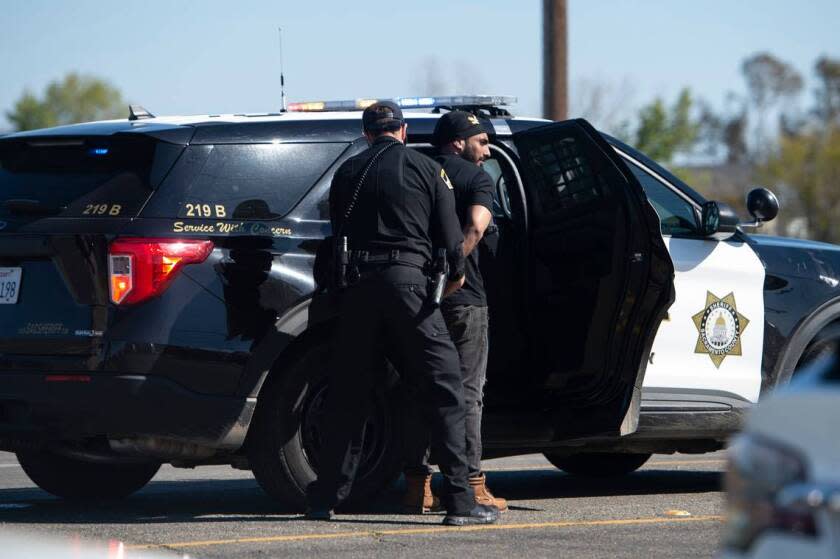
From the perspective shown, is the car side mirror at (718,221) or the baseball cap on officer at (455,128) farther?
the car side mirror at (718,221)

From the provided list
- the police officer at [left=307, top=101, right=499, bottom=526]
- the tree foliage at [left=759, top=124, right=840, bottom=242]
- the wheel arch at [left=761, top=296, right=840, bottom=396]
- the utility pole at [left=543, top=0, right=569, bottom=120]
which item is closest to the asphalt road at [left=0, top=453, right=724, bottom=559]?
the police officer at [left=307, top=101, right=499, bottom=526]

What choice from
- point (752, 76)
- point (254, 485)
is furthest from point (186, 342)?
point (752, 76)

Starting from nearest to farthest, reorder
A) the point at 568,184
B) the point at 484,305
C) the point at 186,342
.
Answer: the point at 186,342 → the point at 484,305 → the point at 568,184

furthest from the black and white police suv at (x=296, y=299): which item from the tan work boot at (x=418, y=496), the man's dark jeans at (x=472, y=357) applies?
the man's dark jeans at (x=472, y=357)

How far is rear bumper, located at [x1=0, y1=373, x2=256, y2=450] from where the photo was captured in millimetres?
6188

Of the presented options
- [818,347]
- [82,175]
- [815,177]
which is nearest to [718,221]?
[818,347]

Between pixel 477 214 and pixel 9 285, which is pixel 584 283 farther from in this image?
pixel 9 285

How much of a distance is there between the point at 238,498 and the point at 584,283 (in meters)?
Answer: 2.12

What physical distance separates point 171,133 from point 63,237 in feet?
2.21

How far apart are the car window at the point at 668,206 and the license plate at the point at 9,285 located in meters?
3.04

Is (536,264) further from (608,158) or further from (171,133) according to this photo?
(171,133)

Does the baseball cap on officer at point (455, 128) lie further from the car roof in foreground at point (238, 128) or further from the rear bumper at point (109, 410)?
the rear bumper at point (109, 410)

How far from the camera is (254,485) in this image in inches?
334

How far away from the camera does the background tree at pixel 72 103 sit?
103 metres
